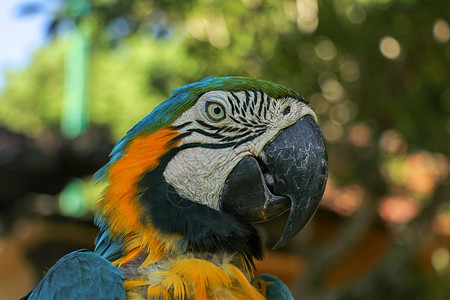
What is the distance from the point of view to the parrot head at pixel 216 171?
6.16 feet

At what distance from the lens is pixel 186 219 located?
1904mm

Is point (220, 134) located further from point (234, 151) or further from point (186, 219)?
point (186, 219)

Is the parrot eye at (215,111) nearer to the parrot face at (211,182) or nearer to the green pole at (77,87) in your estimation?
the parrot face at (211,182)

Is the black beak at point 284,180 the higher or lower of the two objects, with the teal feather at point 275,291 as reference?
higher

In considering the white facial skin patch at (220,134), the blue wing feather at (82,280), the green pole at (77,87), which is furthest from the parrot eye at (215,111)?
the green pole at (77,87)

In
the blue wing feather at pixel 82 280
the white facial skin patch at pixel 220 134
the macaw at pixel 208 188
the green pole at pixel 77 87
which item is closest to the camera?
the blue wing feather at pixel 82 280

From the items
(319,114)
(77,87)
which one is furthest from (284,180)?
(77,87)

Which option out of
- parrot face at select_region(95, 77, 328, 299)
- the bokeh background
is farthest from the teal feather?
the bokeh background

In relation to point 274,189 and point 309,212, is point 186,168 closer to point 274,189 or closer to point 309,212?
point 274,189

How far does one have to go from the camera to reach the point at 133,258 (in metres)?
1.88

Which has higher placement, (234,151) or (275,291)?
(234,151)

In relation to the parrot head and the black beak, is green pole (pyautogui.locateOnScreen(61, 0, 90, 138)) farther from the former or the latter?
the black beak

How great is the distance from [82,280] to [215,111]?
775 mm

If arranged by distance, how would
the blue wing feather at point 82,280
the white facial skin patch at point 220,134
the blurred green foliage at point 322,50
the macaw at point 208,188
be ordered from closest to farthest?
1. the blue wing feather at point 82,280
2. the macaw at point 208,188
3. the white facial skin patch at point 220,134
4. the blurred green foliage at point 322,50
